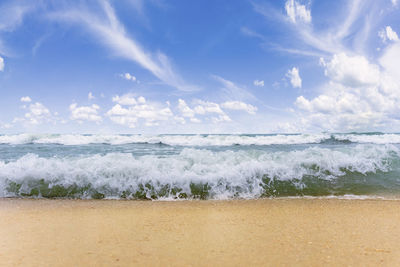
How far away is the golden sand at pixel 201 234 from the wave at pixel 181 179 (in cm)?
86

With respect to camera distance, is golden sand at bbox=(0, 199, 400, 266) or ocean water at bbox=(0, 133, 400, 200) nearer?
golden sand at bbox=(0, 199, 400, 266)

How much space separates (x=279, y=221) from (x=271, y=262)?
1.15 metres

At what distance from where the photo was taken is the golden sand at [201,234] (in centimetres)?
224

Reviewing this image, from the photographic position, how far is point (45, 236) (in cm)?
278

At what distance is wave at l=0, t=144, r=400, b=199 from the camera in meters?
5.07

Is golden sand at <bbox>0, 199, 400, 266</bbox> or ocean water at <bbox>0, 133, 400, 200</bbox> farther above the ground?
ocean water at <bbox>0, 133, 400, 200</bbox>

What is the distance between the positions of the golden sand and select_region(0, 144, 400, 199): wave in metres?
0.86

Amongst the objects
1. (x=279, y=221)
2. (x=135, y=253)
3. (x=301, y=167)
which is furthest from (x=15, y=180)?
(x=301, y=167)

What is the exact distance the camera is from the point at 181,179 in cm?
530

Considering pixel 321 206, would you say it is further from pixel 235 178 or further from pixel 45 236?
pixel 45 236

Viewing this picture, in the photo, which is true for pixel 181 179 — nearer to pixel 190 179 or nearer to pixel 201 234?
pixel 190 179

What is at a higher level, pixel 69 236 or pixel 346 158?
pixel 346 158

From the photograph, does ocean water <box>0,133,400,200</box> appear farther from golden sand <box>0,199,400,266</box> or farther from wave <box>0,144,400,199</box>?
golden sand <box>0,199,400,266</box>

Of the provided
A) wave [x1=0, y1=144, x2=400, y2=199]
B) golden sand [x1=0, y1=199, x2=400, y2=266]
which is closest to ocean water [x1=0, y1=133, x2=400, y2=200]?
wave [x1=0, y1=144, x2=400, y2=199]
